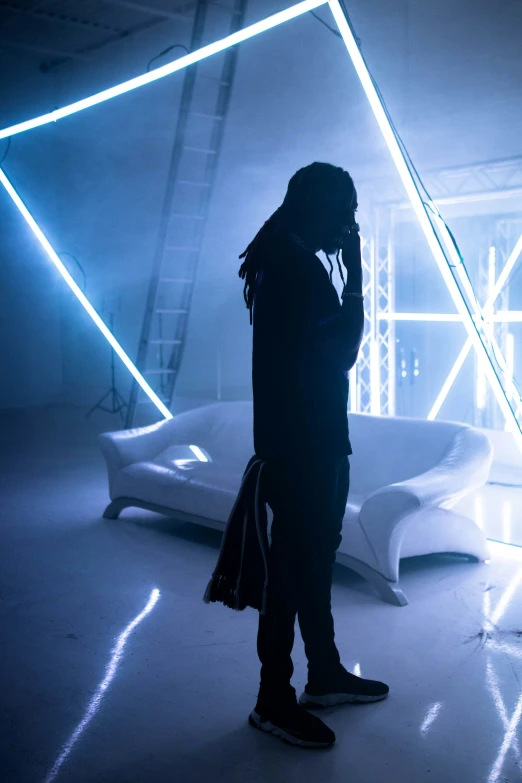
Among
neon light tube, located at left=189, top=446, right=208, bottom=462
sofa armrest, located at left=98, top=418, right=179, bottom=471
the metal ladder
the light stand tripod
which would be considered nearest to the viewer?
sofa armrest, located at left=98, top=418, right=179, bottom=471

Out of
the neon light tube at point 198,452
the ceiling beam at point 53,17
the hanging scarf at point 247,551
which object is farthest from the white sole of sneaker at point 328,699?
the ceiling beam at point 53,17

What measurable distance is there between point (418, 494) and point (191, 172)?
351cm

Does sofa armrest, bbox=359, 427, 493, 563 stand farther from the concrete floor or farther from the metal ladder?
the metal ladder

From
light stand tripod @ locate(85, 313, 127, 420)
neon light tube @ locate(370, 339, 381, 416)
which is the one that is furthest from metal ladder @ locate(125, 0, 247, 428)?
light stand tripod @ locate(85, 313, 127, 420)

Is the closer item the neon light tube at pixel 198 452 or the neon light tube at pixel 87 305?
the neon light tube at pixel 198 452

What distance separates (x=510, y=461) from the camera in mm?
5551

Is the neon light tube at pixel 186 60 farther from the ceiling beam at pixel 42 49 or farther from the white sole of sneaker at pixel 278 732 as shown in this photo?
the white sole of sneaker at pixel 278 732

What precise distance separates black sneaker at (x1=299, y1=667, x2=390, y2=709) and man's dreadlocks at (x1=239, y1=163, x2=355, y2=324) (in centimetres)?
117

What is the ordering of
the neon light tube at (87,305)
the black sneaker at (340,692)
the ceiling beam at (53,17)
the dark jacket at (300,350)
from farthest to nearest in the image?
the ceiling beam at (53,17) → the neon light tube at (87,305) → the black sneaker at (340,692) → the dark jacket at (300,350)

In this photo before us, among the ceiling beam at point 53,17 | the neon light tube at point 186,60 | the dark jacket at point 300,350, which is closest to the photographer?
the dark jacket at point 300,350

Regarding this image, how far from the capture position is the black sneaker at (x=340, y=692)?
2.28 m

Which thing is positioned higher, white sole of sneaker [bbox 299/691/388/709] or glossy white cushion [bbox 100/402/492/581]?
glossy white cushion [bbox 100/402/492/581]

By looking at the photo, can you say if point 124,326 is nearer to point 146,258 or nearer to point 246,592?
point 146,258

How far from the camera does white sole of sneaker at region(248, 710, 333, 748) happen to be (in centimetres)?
208
